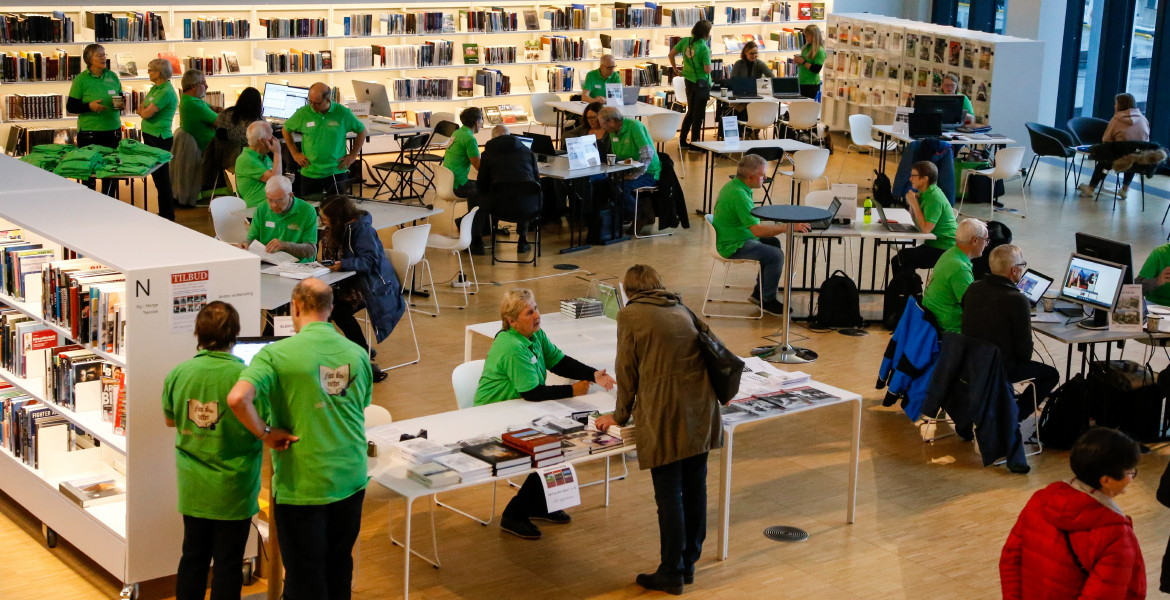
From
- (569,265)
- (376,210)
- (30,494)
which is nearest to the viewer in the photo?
(30,494)

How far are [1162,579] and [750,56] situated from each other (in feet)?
40.0

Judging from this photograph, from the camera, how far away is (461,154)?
11.4 metres

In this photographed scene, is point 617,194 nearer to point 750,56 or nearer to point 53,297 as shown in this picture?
point 750,56

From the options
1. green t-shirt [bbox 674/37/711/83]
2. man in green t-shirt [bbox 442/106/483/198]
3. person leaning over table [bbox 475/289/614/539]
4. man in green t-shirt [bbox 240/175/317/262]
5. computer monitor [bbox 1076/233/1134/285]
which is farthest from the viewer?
green t-shirt [bbox 674/37/711/83]

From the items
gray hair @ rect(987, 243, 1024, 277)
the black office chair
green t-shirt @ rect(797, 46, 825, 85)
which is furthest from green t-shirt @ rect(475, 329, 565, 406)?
green t-shirt @ rect(797, 46, 825, 85)

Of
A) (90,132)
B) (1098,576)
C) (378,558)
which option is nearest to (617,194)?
(90,132)

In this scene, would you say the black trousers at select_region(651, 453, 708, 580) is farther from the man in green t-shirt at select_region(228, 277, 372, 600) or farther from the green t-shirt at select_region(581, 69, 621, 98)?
the green t-shirt at select_region(581, 69, 621, 98)

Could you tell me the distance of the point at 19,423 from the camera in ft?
19.6

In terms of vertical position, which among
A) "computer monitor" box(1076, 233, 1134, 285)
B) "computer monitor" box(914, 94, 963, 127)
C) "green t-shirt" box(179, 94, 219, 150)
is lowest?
"computer monitor" box(1076, 233, 1134, 285)

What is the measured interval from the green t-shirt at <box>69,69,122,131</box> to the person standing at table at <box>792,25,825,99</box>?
827cm

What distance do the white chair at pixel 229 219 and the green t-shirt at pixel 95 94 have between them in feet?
10.9

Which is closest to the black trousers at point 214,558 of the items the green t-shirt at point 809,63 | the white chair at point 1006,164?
the white chair at point 1006,164

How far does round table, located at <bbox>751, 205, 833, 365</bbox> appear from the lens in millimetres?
8266

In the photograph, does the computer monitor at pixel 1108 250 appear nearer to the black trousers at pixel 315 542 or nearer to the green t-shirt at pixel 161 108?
the black trousers at pixel 315 542
